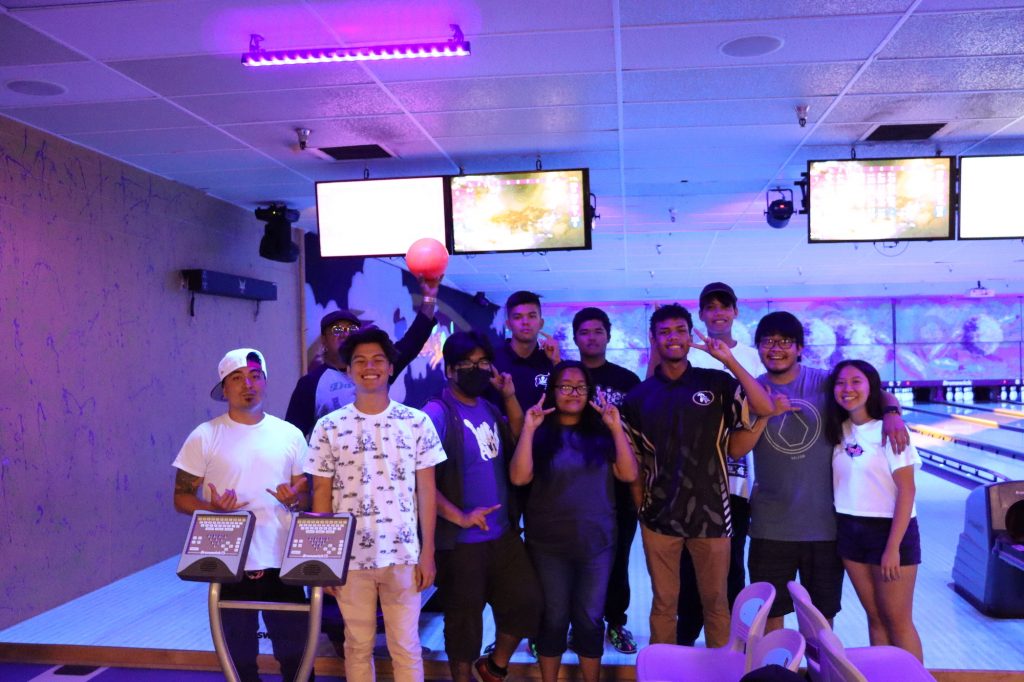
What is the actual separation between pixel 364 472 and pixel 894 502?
160cm

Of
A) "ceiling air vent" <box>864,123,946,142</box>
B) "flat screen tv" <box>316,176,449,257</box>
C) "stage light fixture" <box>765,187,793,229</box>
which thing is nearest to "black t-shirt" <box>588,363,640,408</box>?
"flat screen tv" <box>316,176,449,257</box>

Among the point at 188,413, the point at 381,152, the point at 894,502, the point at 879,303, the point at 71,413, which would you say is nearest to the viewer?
the point at 894,502

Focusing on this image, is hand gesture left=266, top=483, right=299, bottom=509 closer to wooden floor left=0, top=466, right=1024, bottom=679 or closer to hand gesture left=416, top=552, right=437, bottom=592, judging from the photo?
hand gesture left=416, top=552, right=437, bottom=592

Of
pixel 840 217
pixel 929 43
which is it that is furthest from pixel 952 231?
pixel 929 43

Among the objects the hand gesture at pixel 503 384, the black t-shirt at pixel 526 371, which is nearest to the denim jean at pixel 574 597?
the hand gesture at pixel 503 384

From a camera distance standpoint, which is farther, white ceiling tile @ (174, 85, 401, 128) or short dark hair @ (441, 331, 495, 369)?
white ceiling tile @ (174, 85, 401, 128)

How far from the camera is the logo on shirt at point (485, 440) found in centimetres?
255

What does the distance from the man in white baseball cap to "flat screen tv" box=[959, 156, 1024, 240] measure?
3.41 metres

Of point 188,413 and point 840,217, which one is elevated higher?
point 840,217

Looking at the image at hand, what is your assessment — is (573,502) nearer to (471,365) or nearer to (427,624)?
(471,365)

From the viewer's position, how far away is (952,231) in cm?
A: 395

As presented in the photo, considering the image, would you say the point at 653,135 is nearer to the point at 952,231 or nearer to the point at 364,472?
the point at 952,231

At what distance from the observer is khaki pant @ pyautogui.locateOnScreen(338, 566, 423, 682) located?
226 cm

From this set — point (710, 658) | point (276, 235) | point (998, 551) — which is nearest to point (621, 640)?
point (710, 658)
